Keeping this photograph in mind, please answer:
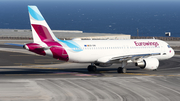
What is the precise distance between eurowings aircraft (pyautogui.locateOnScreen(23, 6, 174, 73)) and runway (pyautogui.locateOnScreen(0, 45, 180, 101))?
189 cm

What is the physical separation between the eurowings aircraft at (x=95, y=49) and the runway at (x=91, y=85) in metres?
1.89

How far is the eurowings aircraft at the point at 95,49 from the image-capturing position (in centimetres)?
4359

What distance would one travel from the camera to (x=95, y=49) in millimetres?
46062

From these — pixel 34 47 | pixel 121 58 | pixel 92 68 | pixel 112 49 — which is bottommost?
pixel 92 68

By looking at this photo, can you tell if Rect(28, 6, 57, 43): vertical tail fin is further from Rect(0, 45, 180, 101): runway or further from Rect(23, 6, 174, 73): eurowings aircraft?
Rect(0, 45, 180, 101): runway

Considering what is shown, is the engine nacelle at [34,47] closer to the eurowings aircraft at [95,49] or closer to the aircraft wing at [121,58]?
the eurowings aircraft at [95,49]

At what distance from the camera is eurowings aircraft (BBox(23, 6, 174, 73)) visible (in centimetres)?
4359

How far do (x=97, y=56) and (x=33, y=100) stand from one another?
17.1 metres

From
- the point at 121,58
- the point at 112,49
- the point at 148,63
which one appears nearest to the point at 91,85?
the point at 121,58

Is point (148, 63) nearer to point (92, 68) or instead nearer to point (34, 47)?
point (92, 68)

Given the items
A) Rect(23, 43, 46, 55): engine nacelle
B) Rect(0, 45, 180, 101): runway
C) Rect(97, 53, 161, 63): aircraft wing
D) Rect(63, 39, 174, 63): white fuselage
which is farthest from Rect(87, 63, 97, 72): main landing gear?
Rect(23, 43, 46, 55): engine nacelle

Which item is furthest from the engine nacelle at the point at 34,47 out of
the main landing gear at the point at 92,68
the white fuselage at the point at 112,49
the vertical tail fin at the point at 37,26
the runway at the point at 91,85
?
the main landing gear at the point at 92,68

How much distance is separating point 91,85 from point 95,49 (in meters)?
8.99

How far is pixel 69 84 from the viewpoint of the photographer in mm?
38500
